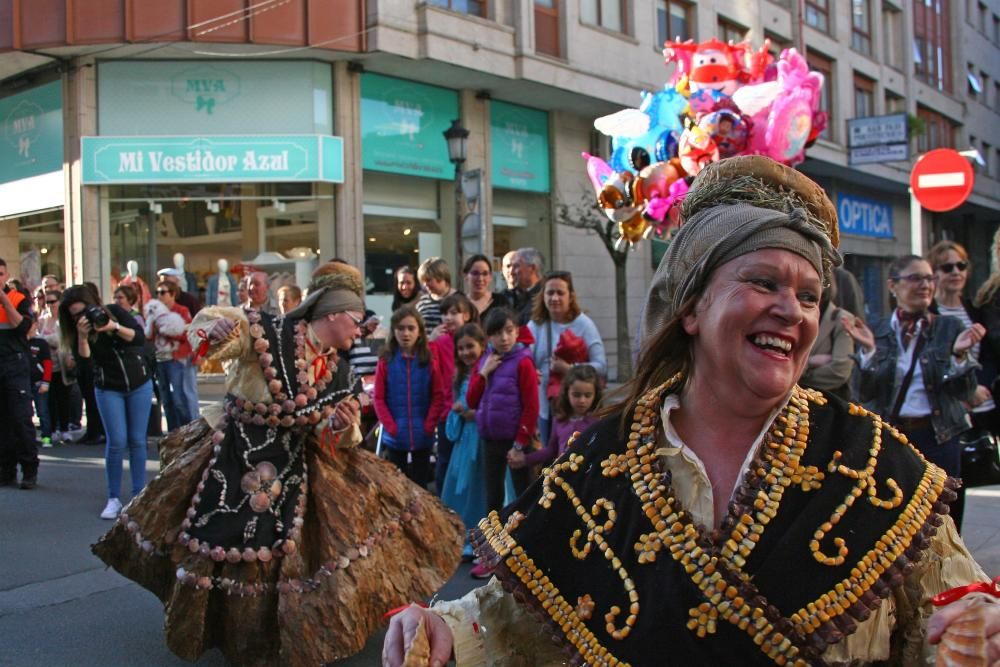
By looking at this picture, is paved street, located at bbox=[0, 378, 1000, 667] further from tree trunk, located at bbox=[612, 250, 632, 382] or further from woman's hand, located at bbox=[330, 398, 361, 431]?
tree trunk, located at bbox=[612, 250, 632, 382]

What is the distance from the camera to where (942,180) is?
10.4 metres

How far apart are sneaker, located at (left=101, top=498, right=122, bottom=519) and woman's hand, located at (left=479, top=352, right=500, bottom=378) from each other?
10.5 feet

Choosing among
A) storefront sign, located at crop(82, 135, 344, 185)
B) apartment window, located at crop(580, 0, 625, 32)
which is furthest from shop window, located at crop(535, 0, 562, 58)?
storefront sign, located at crop(82, 135, 344, 185)

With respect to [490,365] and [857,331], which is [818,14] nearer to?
[490,365]

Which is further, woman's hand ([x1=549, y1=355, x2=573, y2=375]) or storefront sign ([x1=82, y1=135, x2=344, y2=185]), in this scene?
storefront sign ([x1=82, y1=135, x2=344, y2=185])

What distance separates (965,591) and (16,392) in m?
8.29

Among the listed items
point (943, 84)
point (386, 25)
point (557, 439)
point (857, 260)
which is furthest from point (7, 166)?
point (943, 84)

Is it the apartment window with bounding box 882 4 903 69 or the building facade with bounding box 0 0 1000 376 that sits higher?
the apartment window with bounding box 882 4 903 69

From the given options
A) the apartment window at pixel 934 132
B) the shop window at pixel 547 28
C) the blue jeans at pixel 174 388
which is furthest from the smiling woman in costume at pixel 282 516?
the apartment window at pixel 934 132

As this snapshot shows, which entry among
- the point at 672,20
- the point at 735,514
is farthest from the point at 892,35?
the point at 735,514

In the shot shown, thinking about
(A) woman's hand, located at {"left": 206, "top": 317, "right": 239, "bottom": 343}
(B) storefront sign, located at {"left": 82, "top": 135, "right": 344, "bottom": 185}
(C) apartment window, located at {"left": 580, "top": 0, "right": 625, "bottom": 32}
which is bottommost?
(A) woman's hand, located at {"left": 206, "top": 317, "right": 239, "bottom": 343}

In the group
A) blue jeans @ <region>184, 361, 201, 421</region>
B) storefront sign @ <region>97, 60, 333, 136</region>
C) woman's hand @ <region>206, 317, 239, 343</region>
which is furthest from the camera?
storefront sign @ <region>97, 60, 333, 136</region>

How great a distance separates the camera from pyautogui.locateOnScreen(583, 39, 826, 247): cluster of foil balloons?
6.79 m

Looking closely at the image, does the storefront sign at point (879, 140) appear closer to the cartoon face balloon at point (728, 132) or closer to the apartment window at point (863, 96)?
the cartoon face balloon at point (728, 132)
